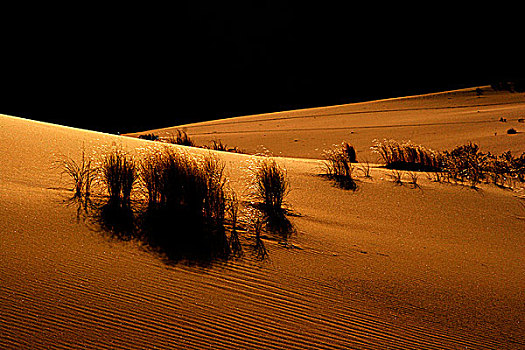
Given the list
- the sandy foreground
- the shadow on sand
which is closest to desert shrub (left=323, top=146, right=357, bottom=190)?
the sandy foreground

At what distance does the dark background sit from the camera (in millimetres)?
42469

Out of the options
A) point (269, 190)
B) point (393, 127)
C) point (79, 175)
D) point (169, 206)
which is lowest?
point (169, 206)

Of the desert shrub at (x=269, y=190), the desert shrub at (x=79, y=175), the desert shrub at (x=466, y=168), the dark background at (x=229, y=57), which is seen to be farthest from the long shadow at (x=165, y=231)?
the dark background at (x=229, y=57)

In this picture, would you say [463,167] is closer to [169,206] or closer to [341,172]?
[341,172]

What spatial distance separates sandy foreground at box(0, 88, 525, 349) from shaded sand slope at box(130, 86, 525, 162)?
735 centimetres

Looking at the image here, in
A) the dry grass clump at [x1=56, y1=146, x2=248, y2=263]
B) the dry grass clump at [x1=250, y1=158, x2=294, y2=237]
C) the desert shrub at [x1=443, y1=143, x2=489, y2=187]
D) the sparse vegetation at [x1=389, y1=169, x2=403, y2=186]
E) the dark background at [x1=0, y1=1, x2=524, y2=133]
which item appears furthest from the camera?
the dark background at [x1=0, y1=1, x2=524, y2=133]

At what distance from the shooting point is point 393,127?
17.5 m

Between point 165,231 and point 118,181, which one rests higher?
point 118,181

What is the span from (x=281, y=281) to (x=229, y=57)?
5222 centimetres

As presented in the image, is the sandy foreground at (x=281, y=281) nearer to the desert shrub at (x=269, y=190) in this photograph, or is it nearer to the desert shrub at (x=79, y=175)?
the desert shrub at (x=79, y=175)

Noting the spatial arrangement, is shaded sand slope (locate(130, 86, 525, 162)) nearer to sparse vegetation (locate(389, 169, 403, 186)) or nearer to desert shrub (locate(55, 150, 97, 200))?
sparse vegetation (locate(389, 169, 403, 186))

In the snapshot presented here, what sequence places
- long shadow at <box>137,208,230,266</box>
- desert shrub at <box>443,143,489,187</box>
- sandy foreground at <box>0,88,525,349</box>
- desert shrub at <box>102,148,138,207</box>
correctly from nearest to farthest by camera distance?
1. sandy foreground at <box>0,88,525,349</box>
2. long shadow at <box>137,208,230,266</box>
3. desert shrub at <box>102,148,138,207</box>
4. desert shrub at <box>443,143,489,187</box>

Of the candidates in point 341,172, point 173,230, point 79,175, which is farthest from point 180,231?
point 341,172

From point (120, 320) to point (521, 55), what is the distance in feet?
153
